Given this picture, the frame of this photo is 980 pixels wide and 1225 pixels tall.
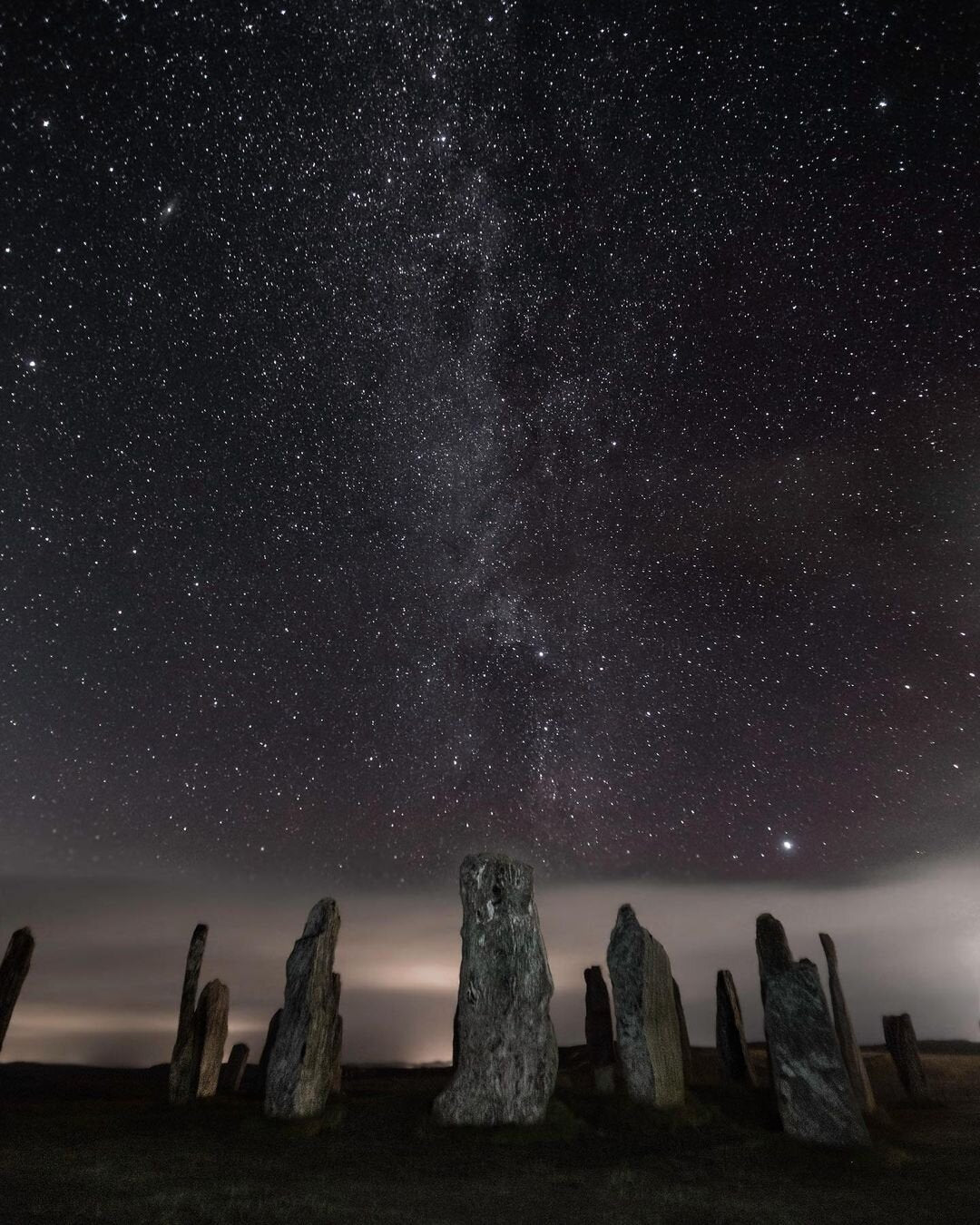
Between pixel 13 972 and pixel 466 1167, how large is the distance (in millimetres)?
12512

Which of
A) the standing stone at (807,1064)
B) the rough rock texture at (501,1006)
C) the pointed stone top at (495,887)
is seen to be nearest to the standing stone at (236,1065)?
the rough rock texture at (501,1006)

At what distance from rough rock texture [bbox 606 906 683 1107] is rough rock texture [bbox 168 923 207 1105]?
9013mm

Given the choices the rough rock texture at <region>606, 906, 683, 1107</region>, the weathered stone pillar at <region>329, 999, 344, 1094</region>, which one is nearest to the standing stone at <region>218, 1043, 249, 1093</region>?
the weathered stone pillar at <region>329, 999, 344, 1094</region>

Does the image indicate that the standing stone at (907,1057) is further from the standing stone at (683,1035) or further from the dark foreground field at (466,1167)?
the standing stone at (683,1035)

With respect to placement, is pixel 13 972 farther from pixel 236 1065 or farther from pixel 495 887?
pixel 495 887

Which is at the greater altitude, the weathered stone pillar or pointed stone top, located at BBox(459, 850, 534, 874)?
pointed stone top, located at BBox(459, 850, 534, 874)

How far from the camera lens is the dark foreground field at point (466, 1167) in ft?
26.6

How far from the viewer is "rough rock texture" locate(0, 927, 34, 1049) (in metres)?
16.7

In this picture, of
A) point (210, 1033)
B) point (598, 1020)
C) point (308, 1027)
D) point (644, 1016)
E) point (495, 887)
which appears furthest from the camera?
point (598, 1020)

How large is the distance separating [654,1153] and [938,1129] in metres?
6.43

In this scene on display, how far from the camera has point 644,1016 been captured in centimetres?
1392

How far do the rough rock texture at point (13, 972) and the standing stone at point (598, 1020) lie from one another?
14415 mm

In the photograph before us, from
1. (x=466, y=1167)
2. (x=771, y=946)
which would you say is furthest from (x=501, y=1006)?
(x=771, y=946)

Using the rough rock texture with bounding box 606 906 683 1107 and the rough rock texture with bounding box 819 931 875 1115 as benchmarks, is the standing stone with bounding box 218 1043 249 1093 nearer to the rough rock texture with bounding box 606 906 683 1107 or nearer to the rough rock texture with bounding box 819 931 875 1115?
the rough rock texture with bounding box 606 906 683 1107
